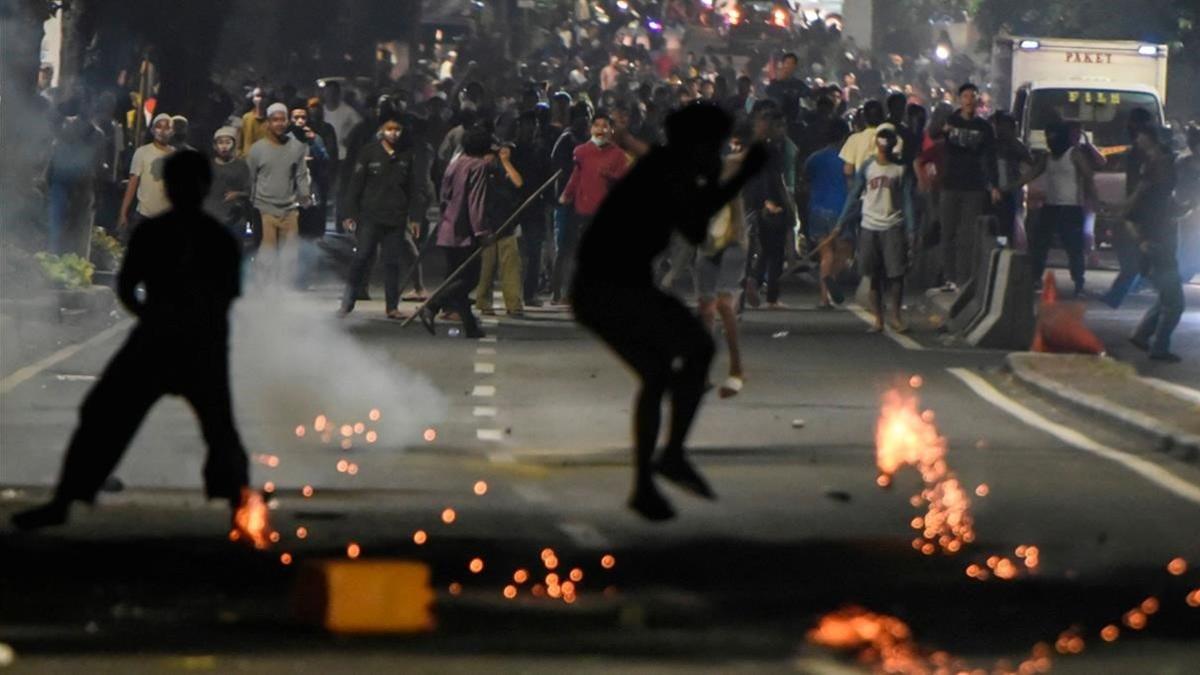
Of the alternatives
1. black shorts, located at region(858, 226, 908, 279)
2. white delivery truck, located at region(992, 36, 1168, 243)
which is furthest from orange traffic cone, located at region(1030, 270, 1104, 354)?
white delivery truck, located at region(992, 36, 1168, 243)

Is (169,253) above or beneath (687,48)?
beneath

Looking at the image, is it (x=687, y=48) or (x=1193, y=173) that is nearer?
(x=1193, y=173)

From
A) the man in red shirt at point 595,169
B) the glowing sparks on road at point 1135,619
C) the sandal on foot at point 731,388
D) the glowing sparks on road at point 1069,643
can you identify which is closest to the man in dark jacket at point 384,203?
the man in red shirt at point 595,169

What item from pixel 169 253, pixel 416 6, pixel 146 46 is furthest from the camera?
pixel 416 6

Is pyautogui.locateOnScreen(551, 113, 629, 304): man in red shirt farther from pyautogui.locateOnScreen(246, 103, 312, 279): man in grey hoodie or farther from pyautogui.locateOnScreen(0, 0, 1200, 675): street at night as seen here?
pyautogui.locateOnScreen(246, 103, 312, 279): man in grey hoodie

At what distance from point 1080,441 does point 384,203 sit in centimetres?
943

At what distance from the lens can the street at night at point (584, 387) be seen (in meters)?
8.22

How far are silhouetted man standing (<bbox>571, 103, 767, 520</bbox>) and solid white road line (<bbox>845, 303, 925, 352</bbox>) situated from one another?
10869 millimetres

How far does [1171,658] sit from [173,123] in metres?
16.6

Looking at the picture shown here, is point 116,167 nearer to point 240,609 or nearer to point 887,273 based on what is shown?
point 887,273

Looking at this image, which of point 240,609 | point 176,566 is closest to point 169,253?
point 176,566

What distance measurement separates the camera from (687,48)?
2484 inches

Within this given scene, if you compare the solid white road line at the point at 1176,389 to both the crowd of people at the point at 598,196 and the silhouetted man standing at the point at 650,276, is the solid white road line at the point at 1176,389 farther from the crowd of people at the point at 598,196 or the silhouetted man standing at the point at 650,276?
the silhouetted man standing at the point at 650,276

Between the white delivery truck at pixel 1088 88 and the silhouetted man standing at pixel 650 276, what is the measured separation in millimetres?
19166
